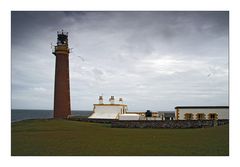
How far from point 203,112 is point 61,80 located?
13.3 meters

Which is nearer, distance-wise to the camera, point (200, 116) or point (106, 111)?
point (200, 116)

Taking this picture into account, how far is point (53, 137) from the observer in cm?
1491

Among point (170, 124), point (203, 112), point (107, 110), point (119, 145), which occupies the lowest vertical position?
point (170, 124)

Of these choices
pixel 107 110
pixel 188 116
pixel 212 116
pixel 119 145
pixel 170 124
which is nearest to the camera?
pixel 119 145

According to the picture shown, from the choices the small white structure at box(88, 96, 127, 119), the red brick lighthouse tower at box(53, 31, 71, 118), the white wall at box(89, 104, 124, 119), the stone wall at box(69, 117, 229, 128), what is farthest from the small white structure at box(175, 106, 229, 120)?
the red brick lighthouse tower at box(53, 31, 71, 118)

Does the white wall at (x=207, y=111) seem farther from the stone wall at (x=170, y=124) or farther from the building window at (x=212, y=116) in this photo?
the stone wall at (x=170, y=124)

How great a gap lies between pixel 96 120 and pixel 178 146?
44.5 feet

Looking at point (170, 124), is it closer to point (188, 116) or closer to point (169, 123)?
point (169, 123)

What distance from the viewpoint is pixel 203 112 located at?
76.3ft

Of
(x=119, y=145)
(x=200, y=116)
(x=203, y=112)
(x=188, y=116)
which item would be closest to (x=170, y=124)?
(x=188, y=116)

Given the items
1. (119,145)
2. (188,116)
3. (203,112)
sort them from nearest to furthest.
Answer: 1. (119,145)
2. (203,112)
3. (188,116)

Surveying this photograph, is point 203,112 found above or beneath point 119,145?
above

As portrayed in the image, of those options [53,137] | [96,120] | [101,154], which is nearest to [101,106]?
[96,120]
